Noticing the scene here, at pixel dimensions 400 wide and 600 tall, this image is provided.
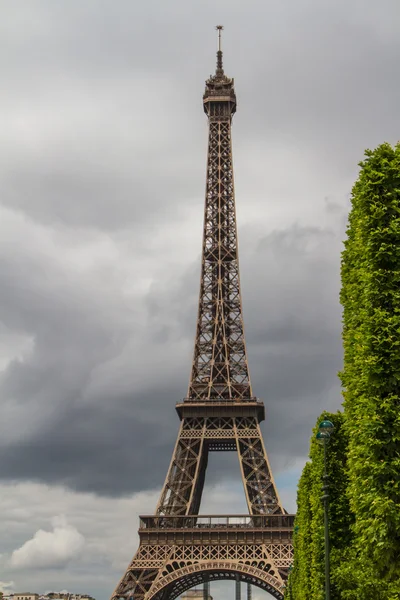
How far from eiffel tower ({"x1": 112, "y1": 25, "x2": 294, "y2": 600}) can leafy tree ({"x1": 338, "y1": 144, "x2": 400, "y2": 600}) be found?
57906 millimetres

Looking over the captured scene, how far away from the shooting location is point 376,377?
84.6 feet

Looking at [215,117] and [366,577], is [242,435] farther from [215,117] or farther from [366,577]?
[366,577]

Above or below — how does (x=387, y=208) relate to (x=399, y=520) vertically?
above

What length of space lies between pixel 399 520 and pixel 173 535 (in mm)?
66494

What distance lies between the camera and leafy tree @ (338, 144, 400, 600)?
24438 millimetres

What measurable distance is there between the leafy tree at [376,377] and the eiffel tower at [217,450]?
57.9 meters

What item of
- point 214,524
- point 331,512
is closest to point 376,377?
point 331,512

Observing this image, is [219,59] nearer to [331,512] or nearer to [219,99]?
[219,99]

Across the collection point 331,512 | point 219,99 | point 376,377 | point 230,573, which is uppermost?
point 219,99

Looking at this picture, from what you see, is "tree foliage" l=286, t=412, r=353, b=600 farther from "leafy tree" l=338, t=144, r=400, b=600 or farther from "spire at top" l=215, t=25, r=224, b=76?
"spire at top" l=215, t=25, r=224, b=76

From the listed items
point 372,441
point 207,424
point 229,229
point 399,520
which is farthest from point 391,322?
point 229,229

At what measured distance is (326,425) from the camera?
87.1ft

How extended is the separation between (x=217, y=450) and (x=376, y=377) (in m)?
76.7

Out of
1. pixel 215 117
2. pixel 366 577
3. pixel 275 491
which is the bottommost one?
pixel 366 577
